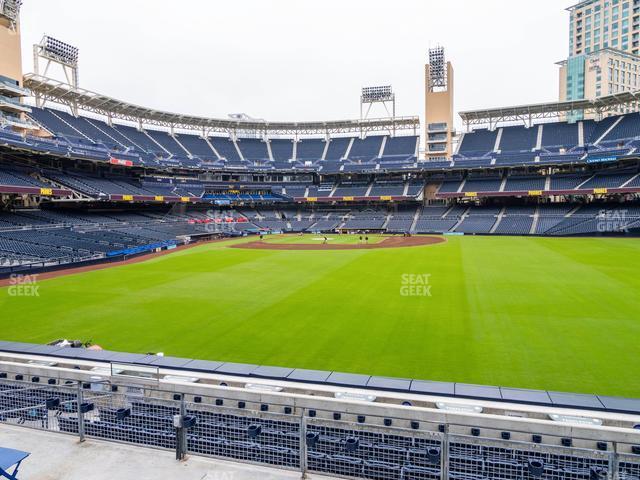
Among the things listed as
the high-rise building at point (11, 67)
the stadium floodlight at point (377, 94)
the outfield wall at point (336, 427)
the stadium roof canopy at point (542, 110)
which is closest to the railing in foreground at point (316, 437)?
the outfield wall at point (336, 427)

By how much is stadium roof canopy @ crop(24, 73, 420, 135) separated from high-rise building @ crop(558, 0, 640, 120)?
67803 millimetres

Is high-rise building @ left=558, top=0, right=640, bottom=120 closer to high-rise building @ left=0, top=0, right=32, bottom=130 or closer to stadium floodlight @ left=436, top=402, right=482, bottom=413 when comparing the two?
high-rise building @ left=0, top=0, right=32, bottom=130

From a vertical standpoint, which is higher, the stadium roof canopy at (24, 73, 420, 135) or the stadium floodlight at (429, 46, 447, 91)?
the stadium floodlight at (429, 46, 447, 91)

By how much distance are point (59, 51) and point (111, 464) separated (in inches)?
2628

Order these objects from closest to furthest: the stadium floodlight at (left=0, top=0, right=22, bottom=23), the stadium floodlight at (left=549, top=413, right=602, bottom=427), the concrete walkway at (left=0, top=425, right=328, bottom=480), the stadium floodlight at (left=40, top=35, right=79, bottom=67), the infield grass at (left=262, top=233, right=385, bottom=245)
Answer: the concrete walkway at (left=0, top=425, right=328, bottom=480) → the stadium floodlight at (left=549, top=413, right=602, bottom=427) → the stadium floodlight at (left=0, top=0, right=22, bottom=23) → the infield grass at (left=262, top=233, right=385, bottom=245) → the stadium floodlight at (left=40, top=35, right=79, bottom=67)

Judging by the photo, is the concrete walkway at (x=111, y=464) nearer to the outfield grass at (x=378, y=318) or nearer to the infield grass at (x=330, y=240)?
the outfield grass at (x=378, y=318)

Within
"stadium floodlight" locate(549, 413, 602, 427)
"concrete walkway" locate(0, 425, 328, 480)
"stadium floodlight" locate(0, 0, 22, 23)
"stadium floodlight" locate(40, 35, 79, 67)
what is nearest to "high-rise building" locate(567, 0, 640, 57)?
"stadium floodlight" locate(40, 35, 79, 67)

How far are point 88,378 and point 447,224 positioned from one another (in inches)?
2514

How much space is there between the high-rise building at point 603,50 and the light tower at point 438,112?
185ft

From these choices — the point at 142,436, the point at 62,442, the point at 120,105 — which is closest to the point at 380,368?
the point at 142,436

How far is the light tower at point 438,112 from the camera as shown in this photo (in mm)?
77375

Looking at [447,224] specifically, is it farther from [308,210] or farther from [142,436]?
[142,436]

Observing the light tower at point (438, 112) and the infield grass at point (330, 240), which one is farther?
the light tower at point (438, 112)

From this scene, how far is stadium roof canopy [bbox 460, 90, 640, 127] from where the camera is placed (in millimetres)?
61719
